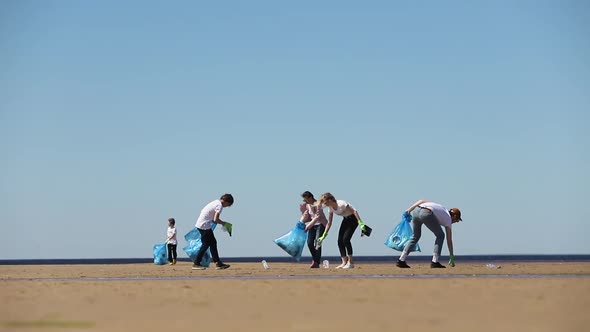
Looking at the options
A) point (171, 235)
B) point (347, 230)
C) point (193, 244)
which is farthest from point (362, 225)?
point (171, 235)

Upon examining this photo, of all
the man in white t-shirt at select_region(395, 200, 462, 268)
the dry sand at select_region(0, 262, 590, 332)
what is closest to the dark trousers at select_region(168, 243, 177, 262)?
the man in white t-shirt at select_region(395, 200, 462, 268)

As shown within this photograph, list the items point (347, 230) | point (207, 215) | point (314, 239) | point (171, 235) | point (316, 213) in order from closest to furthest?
1. point (347, 230)
2. point (207, 215)
3. point (316, 213)
4. point (314, 239)
5. point (171, 235)

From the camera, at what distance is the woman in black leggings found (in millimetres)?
18953

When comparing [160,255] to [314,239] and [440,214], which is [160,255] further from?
[440,214]

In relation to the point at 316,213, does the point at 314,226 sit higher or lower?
lower

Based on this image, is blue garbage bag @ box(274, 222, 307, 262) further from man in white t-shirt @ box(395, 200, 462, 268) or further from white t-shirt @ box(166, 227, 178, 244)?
white t-shirt @ box(166, 227, 178, 244)

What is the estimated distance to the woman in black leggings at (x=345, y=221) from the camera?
62.2 feet

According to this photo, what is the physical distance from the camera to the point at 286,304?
32.9 feet

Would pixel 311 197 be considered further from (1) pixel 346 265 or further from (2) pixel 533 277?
(2) pixel 533 277

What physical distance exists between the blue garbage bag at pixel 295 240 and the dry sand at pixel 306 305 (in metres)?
6.82

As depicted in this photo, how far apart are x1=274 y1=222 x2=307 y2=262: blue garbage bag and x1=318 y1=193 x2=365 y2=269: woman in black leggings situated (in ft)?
5.74

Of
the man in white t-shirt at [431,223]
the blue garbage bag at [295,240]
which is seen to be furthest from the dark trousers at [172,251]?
the man in white t-shirt at [431,223]

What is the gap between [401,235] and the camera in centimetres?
2016

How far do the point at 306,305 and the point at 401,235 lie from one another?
34.4 feet
